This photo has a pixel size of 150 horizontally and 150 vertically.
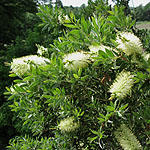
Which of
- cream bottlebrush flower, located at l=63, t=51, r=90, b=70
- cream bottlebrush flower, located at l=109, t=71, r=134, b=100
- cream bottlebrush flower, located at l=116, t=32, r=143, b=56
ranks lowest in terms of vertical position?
cream bottlebrush flower, located at l=109, t=71, r=134, b=100

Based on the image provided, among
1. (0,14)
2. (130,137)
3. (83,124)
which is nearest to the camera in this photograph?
(130,137)

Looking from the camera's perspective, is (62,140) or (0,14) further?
(0,14)

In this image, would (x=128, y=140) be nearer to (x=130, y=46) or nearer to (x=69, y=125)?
(x=69, y=125)

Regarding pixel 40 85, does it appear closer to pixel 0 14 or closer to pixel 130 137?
pixel 130 137

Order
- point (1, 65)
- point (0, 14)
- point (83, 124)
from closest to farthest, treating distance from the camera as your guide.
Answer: point (83, 124) → point (1, 65) → point (0, 14)

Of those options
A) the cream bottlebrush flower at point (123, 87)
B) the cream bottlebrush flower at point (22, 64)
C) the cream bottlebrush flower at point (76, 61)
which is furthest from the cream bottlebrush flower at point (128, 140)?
the cream bottlebrush flower at point (22, 64)

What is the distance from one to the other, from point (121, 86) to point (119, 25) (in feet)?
1.25

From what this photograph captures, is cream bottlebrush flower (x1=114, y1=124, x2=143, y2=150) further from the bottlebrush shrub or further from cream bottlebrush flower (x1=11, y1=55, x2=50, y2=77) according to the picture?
cream bottlebrush flower (x1=11, y1=55, x2=50, y2=77)

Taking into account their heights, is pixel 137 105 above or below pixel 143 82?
below

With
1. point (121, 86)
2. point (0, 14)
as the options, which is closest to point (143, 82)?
point (121, 86)

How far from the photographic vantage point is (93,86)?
1181 millimetres

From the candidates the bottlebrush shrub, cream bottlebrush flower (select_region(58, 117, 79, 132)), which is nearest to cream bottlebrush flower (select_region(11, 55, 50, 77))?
the bottlebrush shrub

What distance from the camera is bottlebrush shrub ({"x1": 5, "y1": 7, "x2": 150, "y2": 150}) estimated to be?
81cm

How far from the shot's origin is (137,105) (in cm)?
108
